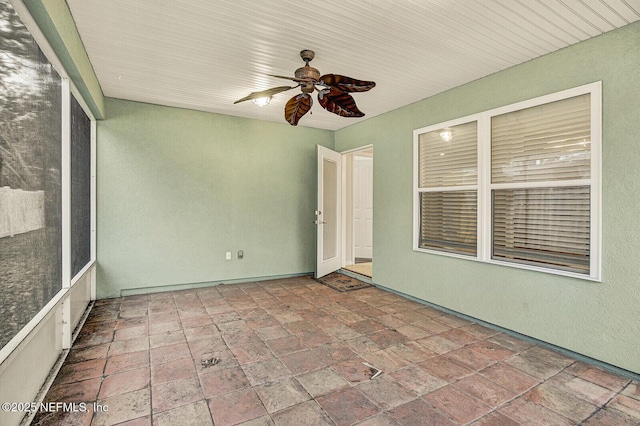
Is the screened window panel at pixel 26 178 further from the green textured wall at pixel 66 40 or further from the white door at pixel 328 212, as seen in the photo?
the white door at pixel 328 212

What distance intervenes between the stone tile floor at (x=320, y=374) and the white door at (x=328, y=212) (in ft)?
5.49

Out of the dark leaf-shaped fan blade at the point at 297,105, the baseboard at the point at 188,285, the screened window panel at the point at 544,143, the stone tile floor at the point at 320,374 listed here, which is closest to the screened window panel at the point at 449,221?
the screened window panel at the point at 544,143

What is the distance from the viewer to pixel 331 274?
18.2 ft

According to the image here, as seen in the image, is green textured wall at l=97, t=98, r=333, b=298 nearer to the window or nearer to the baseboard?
the baseboard

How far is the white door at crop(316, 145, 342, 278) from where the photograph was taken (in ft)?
16.6

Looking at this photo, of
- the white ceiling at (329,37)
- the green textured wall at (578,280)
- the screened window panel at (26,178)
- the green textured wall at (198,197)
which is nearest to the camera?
the screened window panel at (26,178)

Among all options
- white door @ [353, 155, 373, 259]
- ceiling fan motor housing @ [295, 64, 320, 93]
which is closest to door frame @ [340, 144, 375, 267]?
white door @ [353, 155, 373, 259]

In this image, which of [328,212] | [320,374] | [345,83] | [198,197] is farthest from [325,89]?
[328,212]

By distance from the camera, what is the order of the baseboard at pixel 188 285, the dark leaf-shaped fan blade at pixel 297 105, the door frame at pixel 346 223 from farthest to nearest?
the door frame at pixel 346 223 < the baseboard at pixel 188 285 < the dark leaf-shaped fan blade at pixel 297 105

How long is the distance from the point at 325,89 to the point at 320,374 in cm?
229

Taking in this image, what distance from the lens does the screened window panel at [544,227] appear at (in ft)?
8.63

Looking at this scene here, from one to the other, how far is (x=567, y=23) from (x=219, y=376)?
3634 millimetres

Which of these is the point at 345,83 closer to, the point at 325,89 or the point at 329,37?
the point at 325,89

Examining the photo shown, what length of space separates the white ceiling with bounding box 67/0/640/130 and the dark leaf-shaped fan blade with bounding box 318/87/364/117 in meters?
0.40
